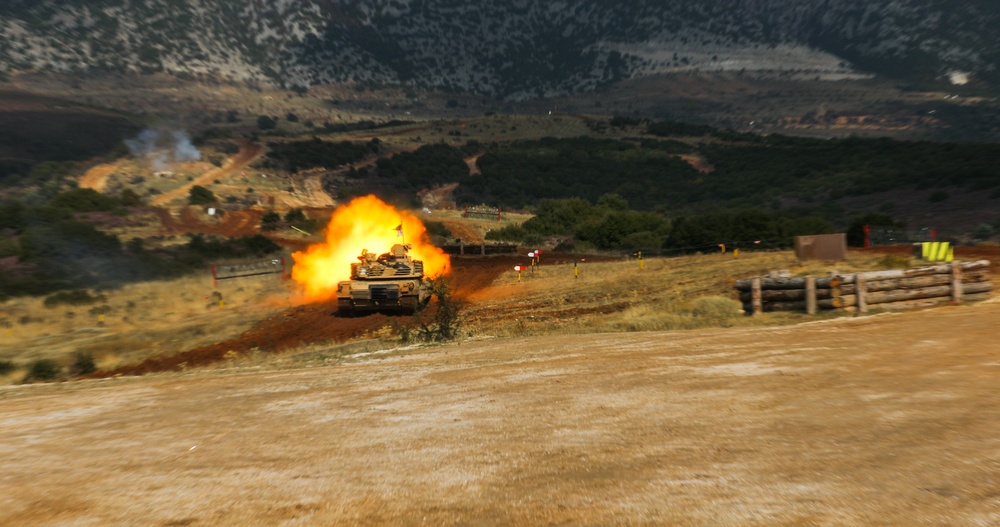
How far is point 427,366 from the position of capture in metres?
17.0

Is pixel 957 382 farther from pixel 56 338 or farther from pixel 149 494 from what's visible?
pixel 56 338

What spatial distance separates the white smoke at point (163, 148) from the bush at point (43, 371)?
5570 cm

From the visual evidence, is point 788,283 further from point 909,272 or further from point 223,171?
point 223,171

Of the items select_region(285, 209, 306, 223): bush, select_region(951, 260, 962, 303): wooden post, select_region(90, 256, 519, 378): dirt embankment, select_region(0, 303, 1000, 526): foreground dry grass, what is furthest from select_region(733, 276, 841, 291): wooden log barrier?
select_region(285, 209, 306, 223): bush

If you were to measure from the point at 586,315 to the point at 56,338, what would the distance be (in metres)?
18.8

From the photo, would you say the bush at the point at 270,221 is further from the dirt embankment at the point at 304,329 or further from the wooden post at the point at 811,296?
the wooden post at the point at 811,296

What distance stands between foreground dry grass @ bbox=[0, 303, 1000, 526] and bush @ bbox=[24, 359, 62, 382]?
785cm

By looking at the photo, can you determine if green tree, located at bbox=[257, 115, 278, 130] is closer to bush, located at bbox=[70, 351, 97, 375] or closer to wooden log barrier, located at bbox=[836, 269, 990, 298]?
bush, located at bbox=[70, 351, 97, 375]

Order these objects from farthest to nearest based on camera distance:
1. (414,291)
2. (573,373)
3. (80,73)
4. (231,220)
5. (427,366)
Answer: (80,73)
(231,220)
(414,291)
(427,366)
(573,373)

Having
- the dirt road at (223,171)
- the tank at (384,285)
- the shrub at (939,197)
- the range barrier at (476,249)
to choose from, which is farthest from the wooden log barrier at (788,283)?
the dirt road at (223,171)

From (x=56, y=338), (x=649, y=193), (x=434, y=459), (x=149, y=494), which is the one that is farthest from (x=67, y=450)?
(x=649, y=193)

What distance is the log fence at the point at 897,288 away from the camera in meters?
21.2

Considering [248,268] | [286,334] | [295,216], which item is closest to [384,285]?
[286,334]

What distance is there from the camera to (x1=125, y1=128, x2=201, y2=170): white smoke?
258 ft
